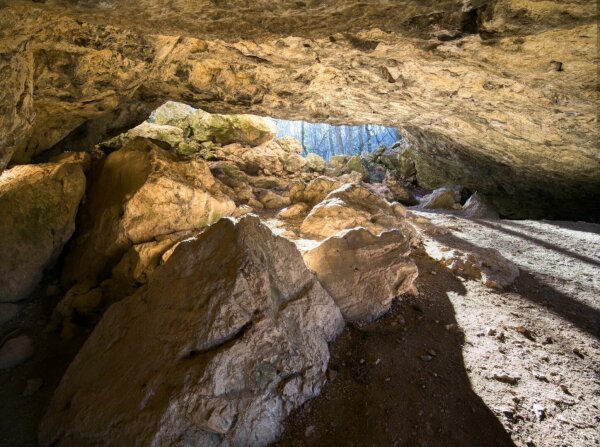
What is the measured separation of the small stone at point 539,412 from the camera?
9.50 feet

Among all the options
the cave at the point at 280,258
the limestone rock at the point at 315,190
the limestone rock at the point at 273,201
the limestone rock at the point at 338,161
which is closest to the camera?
the cave at the point at 280,258

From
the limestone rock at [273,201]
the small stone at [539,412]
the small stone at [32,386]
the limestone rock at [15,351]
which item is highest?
the small stone at [539,412]

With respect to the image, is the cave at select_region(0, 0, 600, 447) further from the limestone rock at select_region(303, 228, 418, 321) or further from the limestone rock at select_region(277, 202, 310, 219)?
the limestone rock at select_region(277, 202, 310, 219)

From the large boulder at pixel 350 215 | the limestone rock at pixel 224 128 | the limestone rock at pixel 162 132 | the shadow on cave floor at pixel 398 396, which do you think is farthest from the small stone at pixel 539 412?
the limestone rock at pixel 224 128

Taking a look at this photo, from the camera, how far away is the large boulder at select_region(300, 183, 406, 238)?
6.56 meters

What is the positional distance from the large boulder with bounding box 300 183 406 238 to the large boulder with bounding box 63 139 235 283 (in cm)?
218

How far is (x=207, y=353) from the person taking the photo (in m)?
2.88

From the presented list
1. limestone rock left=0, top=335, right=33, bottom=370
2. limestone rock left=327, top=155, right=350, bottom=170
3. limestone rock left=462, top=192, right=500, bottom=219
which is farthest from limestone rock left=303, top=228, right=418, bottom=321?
limestone rock left=327, top=155, right=350, bottom=170

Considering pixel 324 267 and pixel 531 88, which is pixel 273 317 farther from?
pixel 531 88

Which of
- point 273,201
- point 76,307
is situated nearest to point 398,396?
point 76,307

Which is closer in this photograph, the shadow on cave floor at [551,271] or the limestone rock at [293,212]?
the shadow on cave floor at [551,271]

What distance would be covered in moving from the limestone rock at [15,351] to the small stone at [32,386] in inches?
21.8

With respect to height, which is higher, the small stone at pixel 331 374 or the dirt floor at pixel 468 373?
the small stone at pixel 331 374

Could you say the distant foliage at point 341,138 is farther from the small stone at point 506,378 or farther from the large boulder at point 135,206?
the small stone at point 506,378
